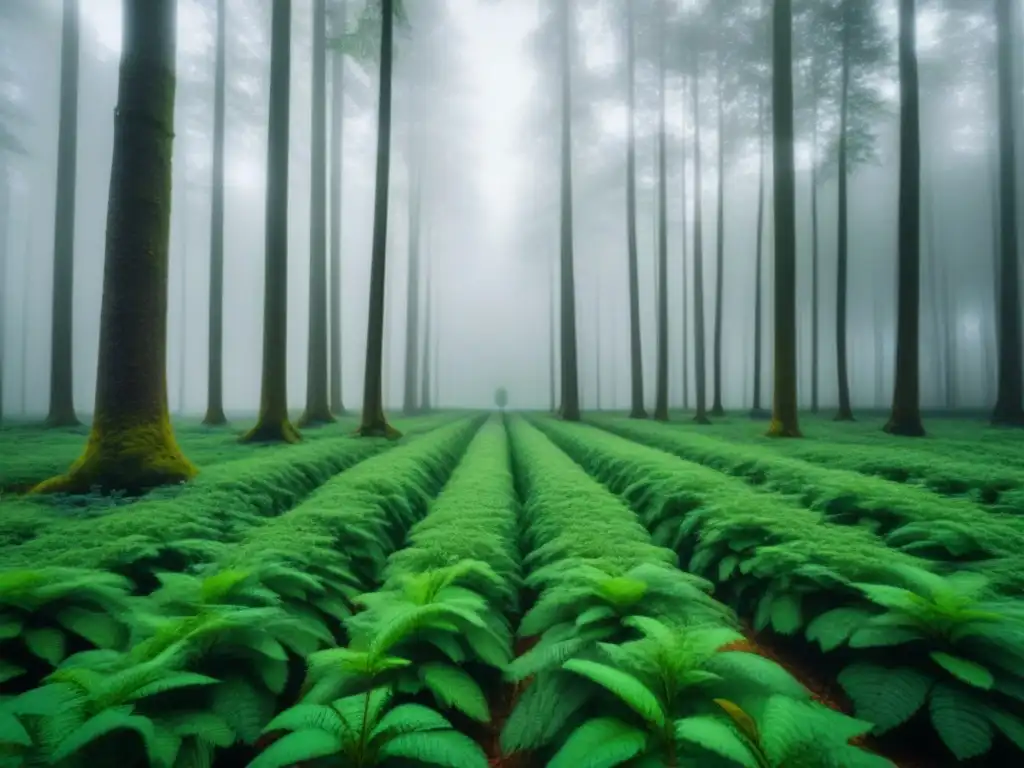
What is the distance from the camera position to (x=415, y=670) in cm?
247

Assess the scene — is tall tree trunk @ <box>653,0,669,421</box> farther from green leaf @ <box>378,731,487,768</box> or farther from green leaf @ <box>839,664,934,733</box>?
green leaf @ <box>378,731,487,768</box>

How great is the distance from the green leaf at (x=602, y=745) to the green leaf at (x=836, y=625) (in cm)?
123

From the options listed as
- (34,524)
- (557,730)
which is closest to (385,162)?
(34,524)

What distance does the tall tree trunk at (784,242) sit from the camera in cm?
1224

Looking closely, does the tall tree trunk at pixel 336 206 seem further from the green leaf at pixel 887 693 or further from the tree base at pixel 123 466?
the green leaf at pixel 887 693

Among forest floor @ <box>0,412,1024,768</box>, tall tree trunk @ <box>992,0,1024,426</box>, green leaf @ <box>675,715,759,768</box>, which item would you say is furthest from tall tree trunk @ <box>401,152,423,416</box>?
green leaf @ <box>675,715,759,768</box>

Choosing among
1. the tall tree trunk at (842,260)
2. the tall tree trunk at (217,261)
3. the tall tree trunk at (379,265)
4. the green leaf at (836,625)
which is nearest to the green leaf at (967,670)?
the green leaf at (836,625)

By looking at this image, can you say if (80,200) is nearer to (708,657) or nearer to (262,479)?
(262,479)

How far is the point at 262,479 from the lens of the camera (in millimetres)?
6199

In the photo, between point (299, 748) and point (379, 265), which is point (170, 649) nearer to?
point (299, 748)

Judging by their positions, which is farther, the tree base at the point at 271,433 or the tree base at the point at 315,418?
the tree base at the point at 315,418

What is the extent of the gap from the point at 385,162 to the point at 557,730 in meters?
13.7

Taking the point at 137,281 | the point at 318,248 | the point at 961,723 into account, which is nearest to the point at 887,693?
the point at 961,723

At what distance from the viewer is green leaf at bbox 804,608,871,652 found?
8.36 feet
